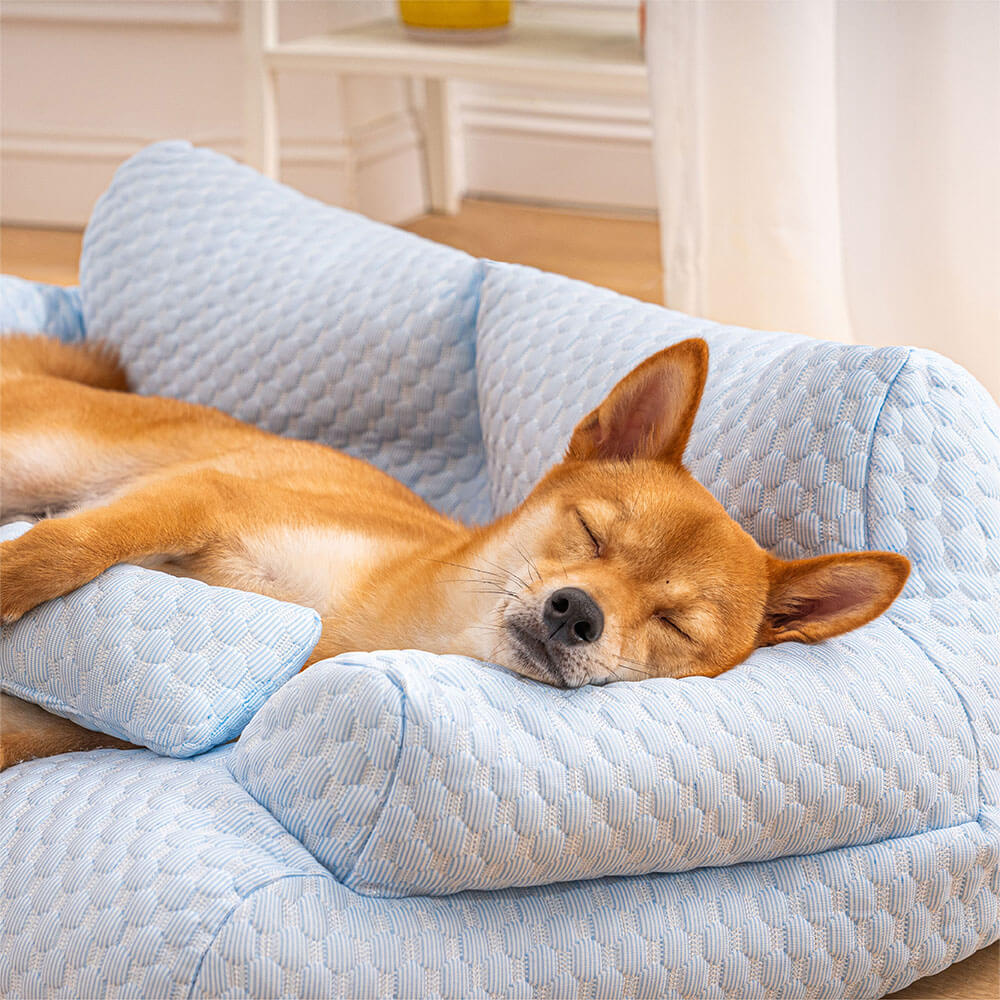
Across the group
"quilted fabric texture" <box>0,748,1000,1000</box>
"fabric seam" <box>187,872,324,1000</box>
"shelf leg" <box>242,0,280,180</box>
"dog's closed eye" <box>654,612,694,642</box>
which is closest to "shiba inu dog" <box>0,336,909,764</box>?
Result: "dog's closed eye" <box>654,612,694,642</box>

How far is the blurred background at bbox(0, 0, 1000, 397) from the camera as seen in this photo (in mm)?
2174

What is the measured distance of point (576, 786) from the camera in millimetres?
1069

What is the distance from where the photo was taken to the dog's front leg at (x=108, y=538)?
128 cm

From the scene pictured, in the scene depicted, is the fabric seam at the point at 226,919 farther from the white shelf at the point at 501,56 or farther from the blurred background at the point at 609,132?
the white shelf at the point at 501,56

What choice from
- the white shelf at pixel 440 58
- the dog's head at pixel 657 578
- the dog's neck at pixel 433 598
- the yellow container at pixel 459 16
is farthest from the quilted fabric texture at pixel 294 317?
the yellow container at pixel 459 16

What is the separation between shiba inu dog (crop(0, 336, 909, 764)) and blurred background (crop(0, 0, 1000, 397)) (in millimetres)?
1071

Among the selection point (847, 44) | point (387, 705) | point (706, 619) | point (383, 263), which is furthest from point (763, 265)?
point (387, 705)

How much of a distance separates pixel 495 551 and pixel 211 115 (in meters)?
3.31

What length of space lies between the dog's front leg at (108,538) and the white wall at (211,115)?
3005 millimetres

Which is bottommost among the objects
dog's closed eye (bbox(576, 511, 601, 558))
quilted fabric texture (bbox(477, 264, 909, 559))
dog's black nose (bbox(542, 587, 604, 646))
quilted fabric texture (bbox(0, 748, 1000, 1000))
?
quilted fabric texture (bbox(0, 748, 1000, 1000))

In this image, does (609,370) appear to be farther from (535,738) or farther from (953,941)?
(953,941)

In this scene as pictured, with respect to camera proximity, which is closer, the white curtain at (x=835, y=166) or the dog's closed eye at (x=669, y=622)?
the dog's closed eye at (x=669, y=622)

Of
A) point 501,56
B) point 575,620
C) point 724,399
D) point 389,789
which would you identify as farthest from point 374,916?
point 501,56

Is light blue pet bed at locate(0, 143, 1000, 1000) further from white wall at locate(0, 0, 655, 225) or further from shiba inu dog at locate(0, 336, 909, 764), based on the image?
white wall at locate(0, 0, 655, 225)
